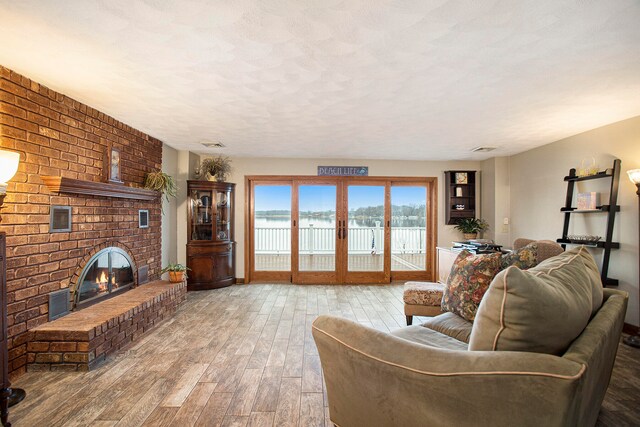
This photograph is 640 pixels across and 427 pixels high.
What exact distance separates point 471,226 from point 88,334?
5630 millimetres

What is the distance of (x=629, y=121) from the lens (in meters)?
3.34

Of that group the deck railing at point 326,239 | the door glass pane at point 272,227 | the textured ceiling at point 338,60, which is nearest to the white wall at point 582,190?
the textured ceiling at point 338,60

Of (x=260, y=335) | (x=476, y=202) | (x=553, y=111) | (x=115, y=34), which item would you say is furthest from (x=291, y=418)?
(x=476, y=202)

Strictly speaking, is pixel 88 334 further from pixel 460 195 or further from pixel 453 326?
pixel 460 195

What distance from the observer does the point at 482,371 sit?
101 cm

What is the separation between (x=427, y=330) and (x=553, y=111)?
2.59 m

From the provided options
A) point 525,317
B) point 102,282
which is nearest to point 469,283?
point 525,317

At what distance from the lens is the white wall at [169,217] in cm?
474

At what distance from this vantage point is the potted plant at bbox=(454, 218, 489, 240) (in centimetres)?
566

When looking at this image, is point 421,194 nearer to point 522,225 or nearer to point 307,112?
point 522,225

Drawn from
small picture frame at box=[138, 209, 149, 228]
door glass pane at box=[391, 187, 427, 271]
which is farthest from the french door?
small picture frame at box=[138, 209, 149, 228]

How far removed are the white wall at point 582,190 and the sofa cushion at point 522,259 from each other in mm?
2022

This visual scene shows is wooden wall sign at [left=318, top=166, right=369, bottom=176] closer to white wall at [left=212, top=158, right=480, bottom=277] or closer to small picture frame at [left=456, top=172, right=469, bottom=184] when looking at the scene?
white wall at [left=212, top=158, right=480, bottom=277]

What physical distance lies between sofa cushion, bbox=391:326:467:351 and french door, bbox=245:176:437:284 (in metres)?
3.70
